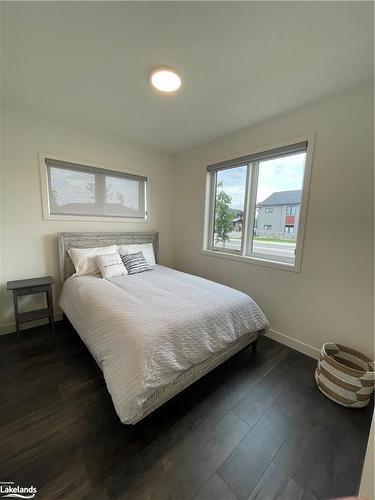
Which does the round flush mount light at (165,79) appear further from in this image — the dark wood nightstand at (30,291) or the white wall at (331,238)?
the dark wood nightstand at (30,291)

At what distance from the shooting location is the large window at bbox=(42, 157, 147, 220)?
8.32ft

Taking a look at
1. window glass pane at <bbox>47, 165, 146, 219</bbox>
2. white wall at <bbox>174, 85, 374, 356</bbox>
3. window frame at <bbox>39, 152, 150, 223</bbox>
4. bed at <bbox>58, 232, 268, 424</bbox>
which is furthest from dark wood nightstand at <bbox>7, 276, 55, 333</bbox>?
white wall at <bbox>174, 85, 374, 356</bbox>

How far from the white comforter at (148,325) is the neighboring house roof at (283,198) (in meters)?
1.21

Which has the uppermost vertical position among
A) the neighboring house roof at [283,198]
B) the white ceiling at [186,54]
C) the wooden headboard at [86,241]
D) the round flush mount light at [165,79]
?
the white ceiling at [186,54]

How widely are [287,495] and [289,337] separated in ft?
4.64

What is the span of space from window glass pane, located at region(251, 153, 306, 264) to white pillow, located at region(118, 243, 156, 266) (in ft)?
4.88

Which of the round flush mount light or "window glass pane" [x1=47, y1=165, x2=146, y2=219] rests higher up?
the round flush mount light

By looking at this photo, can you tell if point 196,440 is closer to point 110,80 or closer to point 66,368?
point 66,368

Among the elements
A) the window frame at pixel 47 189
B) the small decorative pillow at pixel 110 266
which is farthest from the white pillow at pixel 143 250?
the window frame at pixel 47 189

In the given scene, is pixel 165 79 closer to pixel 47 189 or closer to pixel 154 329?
pixel 47 189

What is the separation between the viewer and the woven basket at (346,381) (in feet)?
4.84

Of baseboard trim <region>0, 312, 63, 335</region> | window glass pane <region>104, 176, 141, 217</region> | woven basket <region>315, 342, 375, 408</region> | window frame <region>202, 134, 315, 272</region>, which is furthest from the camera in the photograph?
window glass pane <region>104, 176, 141, 217</region>

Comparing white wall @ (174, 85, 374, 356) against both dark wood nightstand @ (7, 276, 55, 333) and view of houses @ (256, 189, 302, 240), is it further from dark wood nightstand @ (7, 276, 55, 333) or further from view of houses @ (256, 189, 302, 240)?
dark wood nightstand @ (7, 276, 55, 333)

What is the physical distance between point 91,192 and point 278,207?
248 centimetres
